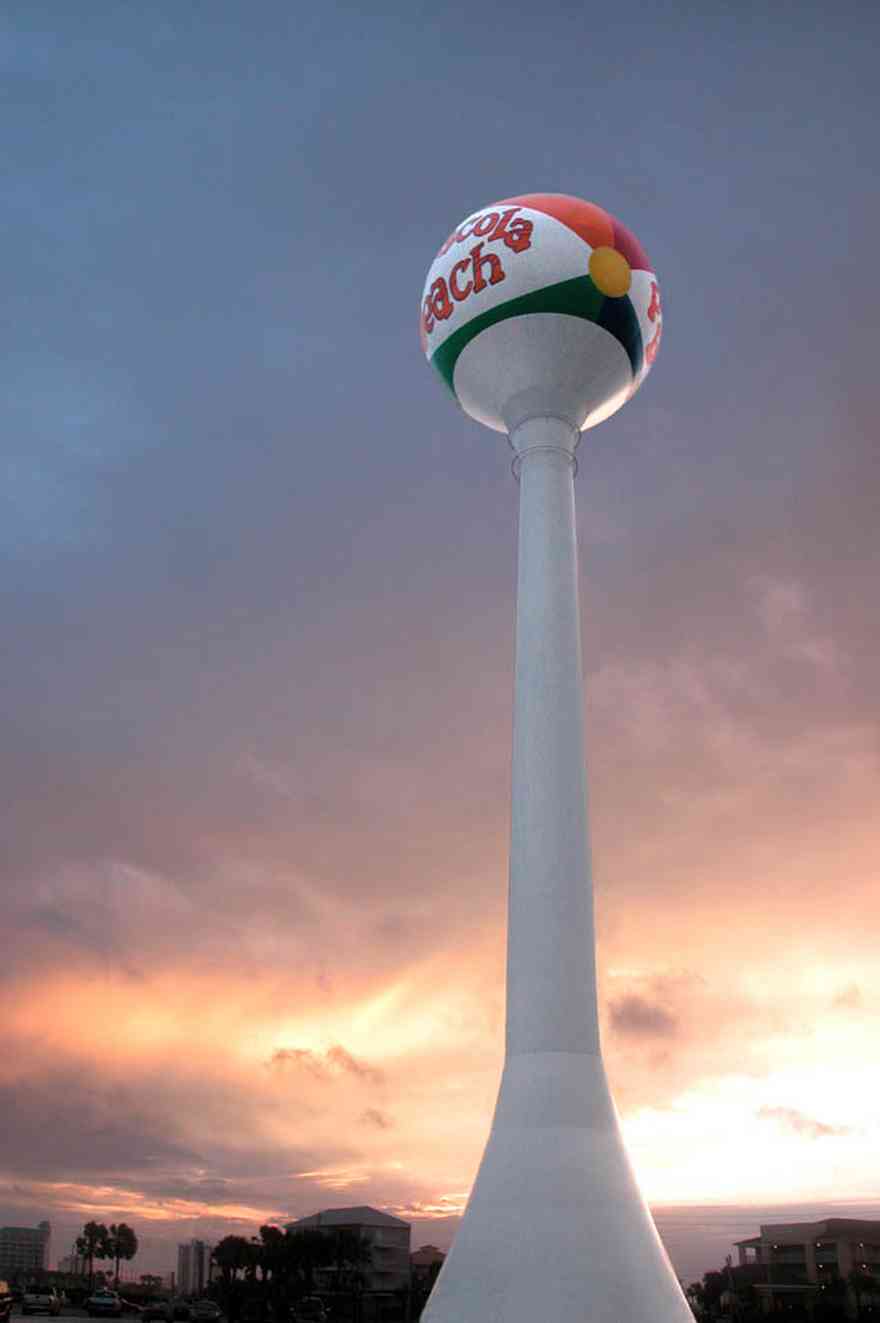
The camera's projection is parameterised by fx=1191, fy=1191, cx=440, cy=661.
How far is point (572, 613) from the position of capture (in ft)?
81.1

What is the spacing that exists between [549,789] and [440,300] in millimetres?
11710

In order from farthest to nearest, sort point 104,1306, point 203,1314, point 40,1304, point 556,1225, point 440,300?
point 104,1306 < point 40,1304 < point 203,1314 < point 440,300 < point 556,1225

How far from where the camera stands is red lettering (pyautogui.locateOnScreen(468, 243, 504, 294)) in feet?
84.8

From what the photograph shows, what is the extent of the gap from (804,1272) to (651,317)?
83.4 meters

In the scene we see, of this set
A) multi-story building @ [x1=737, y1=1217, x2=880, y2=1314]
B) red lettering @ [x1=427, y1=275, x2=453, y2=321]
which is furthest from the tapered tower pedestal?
multi-story building @ [x1=737, y1=1217, x2=880, y2=1314]

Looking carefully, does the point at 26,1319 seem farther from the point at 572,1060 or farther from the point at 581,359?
the point at 581,359

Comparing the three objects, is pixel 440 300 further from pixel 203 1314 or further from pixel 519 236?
pixel 203 1314

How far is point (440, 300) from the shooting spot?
89.4 ft

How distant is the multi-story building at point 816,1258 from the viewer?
81500mm

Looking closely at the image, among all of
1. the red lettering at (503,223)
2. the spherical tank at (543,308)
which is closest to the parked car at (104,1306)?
the spherical tank at (543,308)

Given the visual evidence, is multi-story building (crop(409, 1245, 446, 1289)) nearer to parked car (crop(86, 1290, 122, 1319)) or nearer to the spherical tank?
parked car (crop(86, 1290, 122, 1319))

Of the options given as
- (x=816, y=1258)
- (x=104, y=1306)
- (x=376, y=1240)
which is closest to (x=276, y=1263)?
(x=104, y=1306)

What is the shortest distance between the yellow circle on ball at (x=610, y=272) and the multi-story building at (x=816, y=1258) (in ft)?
243

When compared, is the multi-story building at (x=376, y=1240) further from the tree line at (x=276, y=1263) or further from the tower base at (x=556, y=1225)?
the tower base at (x=556, y=1225)
